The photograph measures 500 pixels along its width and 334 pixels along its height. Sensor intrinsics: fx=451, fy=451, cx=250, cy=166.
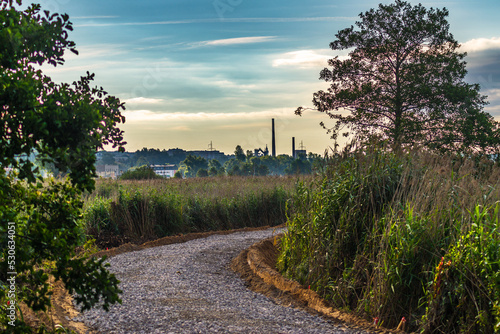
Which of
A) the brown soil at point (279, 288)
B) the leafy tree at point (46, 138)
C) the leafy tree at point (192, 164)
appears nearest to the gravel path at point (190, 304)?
the brown soil at point (279, 288)

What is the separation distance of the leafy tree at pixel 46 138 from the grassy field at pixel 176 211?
561 cm

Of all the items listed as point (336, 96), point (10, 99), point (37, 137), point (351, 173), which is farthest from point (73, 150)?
Answer: point (336, 96)

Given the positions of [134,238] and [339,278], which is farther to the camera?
[134,238]

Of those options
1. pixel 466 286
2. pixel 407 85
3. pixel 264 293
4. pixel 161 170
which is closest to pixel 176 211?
pixel 264 293

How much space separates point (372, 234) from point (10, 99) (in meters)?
3.94

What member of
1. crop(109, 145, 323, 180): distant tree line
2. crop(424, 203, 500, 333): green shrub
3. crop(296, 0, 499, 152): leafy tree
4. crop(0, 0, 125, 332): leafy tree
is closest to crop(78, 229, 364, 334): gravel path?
crop(424, 203, 500, 333): green shrub

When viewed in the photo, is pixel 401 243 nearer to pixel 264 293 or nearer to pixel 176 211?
pixel 264 293

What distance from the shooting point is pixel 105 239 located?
976 centimetres

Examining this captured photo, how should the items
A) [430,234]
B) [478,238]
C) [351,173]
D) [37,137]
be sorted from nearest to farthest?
[37,137] < [478,238] < [430,234] < [351,173]

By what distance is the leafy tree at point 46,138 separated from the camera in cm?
253

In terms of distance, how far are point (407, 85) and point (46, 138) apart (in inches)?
846

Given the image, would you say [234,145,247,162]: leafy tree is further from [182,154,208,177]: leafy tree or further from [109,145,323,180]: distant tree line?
[182,154,208,177]: leafy tree

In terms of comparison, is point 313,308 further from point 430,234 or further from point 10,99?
point 10,99

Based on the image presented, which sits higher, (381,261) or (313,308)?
(381,261)
